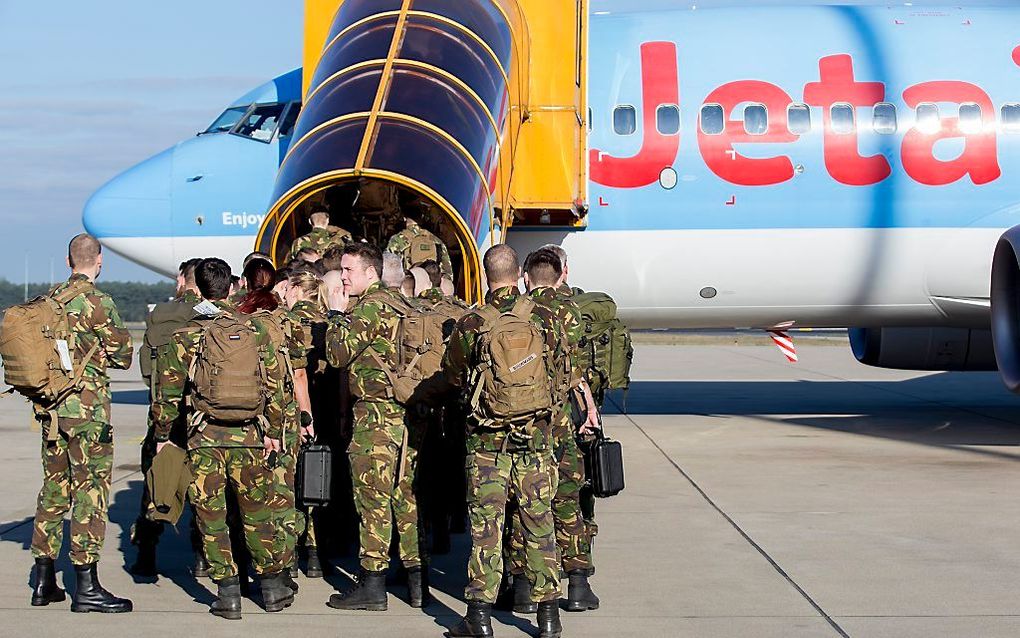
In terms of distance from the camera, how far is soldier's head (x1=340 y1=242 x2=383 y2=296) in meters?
7.26

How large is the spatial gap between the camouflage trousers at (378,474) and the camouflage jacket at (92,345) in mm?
1367

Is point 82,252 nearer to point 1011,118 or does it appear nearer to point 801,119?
point 801,119

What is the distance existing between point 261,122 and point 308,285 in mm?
6998

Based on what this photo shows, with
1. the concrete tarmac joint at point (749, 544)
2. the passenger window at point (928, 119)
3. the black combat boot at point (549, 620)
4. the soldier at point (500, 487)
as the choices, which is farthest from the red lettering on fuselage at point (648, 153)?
the black combat boot at point (549, 620)

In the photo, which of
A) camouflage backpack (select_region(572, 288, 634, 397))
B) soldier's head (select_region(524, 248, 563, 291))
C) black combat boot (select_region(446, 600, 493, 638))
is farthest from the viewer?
camouflage backpack (select_region(572, 288, 634, 397))

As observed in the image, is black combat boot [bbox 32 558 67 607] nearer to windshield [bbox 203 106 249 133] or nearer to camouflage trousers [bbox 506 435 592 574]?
camouflage trousers [bbox 506 435 592 574]

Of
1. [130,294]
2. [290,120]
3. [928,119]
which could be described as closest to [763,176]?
[928,119]

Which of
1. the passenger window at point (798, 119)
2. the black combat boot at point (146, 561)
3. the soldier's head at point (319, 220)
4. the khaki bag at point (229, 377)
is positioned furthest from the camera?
the passenger window at point (798, 119)

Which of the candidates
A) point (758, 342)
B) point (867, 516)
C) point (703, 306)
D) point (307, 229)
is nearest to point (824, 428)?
point (703, 306)

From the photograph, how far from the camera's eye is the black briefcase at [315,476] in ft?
23.2

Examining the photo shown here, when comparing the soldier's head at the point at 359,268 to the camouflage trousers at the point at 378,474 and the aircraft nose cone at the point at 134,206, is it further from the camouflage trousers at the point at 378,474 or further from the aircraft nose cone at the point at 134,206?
the aircraft nose cone at the point at 134,206

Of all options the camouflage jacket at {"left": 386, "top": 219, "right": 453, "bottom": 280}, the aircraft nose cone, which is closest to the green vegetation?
the aircraft nose cone

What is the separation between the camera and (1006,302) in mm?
13070

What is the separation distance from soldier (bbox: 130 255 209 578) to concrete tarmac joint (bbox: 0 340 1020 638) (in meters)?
0.15
